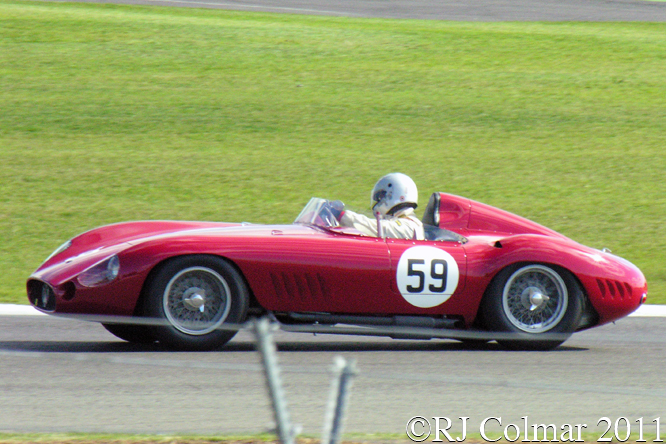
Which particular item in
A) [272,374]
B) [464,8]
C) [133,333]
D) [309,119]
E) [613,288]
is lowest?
[133,333]

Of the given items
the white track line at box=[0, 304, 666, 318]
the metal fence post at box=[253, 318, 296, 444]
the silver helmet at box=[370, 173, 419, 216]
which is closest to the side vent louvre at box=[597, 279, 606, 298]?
the silver helmet at box=[370, 173, 419, 216]

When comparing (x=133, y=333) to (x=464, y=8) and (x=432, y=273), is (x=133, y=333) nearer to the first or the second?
(x=432, y=273)

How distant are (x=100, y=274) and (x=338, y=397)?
13.1 feet

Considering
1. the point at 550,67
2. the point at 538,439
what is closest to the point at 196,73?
the point at 550,67

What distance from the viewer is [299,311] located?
691cm

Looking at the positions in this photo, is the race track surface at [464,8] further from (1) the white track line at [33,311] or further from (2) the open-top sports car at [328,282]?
(2) the open-top sports car at [328,282]

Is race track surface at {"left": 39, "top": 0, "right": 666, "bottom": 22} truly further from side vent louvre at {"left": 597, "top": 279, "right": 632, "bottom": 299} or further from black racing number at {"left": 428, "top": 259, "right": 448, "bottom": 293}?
black racing number at {"left": 428, "top": 259, "right": 448, "bottom": 293}

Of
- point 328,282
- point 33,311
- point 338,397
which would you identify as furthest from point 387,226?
point 338,397

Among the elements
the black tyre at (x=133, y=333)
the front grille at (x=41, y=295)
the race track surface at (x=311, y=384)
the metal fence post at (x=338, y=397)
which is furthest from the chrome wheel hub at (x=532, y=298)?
the metal fence post at (x=338, y=397)

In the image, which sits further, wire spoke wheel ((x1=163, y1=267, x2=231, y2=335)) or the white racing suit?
the white racing suit

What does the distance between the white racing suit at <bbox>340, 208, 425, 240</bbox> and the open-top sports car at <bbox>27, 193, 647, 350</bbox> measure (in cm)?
12

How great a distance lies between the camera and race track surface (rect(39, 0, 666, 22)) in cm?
2728

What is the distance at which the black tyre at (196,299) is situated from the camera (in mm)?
6691

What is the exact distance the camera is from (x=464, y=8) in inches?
1128
